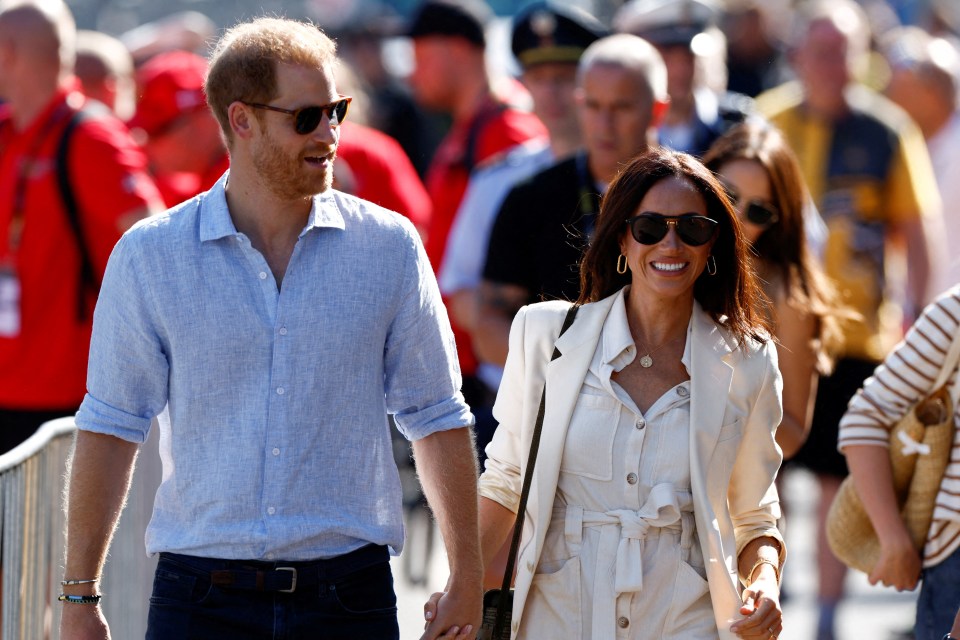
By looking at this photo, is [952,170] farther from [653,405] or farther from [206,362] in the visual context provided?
[206,362]

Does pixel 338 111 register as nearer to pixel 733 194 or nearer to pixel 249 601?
pixel 249 601

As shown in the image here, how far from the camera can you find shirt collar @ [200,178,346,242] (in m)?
3.98

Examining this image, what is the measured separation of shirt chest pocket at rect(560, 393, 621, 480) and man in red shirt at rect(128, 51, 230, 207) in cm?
480

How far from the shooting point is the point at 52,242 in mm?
7176

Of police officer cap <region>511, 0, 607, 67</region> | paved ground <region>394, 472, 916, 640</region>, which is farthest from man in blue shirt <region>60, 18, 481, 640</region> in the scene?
paved ground <region>394, 472, 916, 640</region>

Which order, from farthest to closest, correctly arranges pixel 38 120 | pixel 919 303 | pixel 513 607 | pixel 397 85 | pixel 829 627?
pixel 397 85
pixel 919 303
pixel 829 627
pixel 38 120
pixel 513 607

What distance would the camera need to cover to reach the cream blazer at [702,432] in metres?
4.20

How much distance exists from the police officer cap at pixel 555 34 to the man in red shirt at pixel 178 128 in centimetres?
175

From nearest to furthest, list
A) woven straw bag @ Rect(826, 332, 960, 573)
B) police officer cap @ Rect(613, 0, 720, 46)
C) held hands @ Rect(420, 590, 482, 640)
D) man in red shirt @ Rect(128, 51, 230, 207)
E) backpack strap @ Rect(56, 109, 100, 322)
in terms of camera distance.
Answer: held hands @ Rect(420, 590, 482, 640)
woven straw bag @ Rect(826, 332, 960, 573)
backpack strap @ Rect(56, 109, 100, 322)
police officer cap @ Rect(613, 0, 720, 46)
man in red shirt @ Rect(128, 51, 230, 207)

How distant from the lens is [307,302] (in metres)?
3.98

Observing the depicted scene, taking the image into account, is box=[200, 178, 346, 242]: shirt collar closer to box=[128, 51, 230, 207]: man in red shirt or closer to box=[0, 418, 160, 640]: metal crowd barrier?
box=[0, 418, 160, 640]: metal crowd barrier

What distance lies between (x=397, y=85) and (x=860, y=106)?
747 centimetres

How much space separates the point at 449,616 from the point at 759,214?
89.0 inches

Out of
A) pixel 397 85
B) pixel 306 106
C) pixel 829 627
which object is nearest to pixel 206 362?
pixel 306 106
